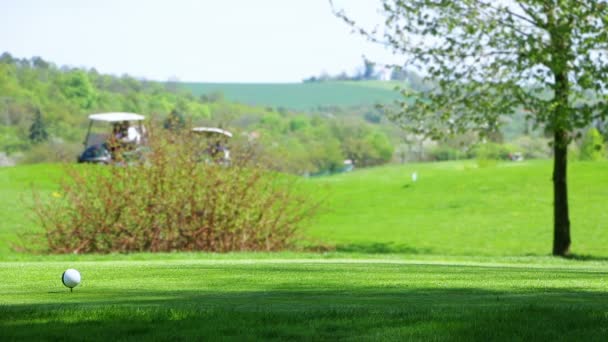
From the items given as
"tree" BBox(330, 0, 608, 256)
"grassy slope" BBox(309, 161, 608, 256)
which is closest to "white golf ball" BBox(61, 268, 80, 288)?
"tree" BBox(330, 0, 608, 256)

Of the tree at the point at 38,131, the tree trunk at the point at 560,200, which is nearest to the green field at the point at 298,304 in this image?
the tree trunk at the point at 560,200

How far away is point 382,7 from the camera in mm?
26125

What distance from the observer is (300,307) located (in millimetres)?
8602

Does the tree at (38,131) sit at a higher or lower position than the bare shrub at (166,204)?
lower

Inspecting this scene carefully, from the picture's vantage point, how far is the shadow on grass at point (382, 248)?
32.5 metres

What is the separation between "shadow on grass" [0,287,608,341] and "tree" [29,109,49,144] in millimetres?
123972

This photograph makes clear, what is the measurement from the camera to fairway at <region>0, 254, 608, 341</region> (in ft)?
24.6

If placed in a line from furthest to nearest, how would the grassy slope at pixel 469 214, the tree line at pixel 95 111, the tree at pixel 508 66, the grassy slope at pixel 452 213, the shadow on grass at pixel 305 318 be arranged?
the tree line at pixel 95 111 → the grassy slope at pixel 469 214 → the grassy slope at pixel 452 213 → the tree at pixel 508 66 → the shadow on grass at pixel 305 318

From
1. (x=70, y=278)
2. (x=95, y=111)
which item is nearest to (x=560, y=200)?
(x=70, y=278)

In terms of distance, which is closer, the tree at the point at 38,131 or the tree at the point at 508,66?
the tree at the point at 508,66

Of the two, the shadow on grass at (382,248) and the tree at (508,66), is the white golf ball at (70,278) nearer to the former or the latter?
the tree at (508,66)

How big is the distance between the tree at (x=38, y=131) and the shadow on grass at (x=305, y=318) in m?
124

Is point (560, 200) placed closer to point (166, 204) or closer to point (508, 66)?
point (508, 66)

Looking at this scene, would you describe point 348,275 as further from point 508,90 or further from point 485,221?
point 485,221
